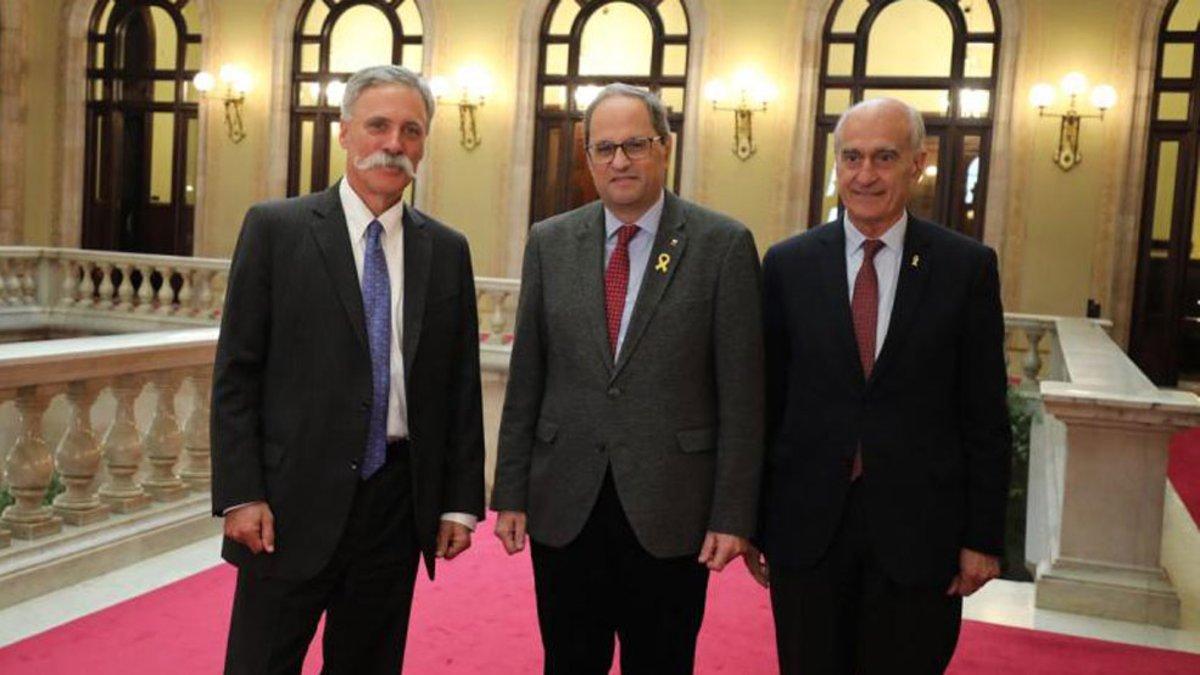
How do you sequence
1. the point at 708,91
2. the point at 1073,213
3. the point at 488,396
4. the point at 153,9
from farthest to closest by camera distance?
the point at 153,9 → the point at 708,91 → the point at 1073,213 → the point at 488,396

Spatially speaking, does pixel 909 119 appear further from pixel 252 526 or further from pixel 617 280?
pixel 252 526

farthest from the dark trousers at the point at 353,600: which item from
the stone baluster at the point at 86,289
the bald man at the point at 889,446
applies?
the stone baluster at the point at 86,289

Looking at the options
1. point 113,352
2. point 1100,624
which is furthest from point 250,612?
point 1100,624

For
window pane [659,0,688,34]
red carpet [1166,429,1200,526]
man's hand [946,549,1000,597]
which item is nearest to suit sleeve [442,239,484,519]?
man's hand [946,549,1000,597]

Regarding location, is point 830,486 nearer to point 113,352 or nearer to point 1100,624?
point 1100,624

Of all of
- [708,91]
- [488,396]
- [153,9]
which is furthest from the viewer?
[153,9]

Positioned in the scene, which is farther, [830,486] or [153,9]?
[153,9]

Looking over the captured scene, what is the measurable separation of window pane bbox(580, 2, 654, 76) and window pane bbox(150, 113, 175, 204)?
236 inches

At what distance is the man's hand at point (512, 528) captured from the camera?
262cm

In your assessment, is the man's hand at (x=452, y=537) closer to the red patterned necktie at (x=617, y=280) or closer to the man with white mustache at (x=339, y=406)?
the man with white mustache at (x=339, y=406)

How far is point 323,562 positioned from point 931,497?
1247 millimetres

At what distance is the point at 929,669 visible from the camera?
245cm

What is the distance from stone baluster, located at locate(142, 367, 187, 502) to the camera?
530 centimetres

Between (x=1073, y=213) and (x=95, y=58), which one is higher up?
(x=95, y=58)
